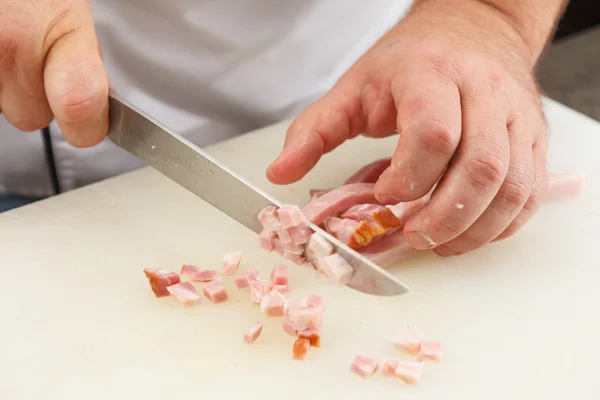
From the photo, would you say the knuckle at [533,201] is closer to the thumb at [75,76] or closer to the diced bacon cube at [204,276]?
the diced bacon cube at [204,276]

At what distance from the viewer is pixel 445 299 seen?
1.19 m

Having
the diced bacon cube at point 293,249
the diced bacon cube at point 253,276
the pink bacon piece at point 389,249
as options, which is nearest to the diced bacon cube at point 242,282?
the diced bacon cube at point 253,276

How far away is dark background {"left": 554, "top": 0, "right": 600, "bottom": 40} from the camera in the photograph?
409 centimetres

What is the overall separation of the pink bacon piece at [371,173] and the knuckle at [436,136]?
287mm

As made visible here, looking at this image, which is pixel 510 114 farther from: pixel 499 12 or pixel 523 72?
pixel 499 12

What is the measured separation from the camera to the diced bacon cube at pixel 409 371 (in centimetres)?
103

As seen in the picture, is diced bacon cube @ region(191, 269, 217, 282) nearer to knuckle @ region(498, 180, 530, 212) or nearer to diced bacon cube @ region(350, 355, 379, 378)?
diced bacon cube @ region(350, 355, 379, 378)

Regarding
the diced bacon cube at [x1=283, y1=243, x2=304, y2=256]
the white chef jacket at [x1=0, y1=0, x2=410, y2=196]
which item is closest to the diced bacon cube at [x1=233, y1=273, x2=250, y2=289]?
the diced bacon cube at [x1=283, y1=243, x2=304, y2=256]

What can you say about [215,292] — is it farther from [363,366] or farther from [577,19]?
[577,19]

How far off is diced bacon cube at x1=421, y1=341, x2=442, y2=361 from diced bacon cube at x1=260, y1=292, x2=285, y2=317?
235mm

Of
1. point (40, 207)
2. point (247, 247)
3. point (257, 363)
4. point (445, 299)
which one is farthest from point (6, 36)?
point (445, 299)

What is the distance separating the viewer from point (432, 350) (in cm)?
107

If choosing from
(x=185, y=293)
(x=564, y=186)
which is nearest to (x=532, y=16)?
(x=564, y=186)

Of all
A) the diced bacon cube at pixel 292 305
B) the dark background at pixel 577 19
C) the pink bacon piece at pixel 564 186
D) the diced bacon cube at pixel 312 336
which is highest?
the pink bacon piece at pixel 564 186
